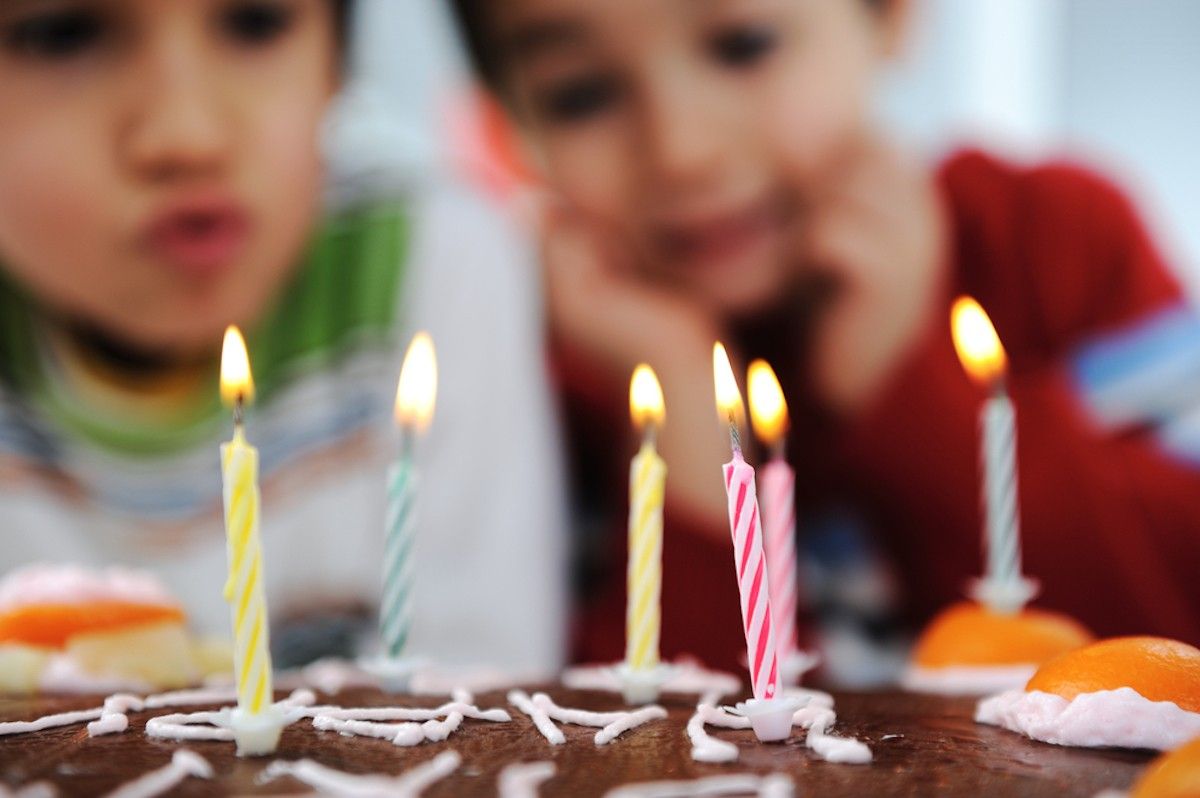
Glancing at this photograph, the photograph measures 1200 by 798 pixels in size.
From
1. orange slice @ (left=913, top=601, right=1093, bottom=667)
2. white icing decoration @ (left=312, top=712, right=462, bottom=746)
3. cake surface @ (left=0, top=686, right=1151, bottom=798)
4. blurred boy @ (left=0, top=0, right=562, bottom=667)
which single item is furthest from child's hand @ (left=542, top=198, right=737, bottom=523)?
white icing decoration @ (left=312, top=712, right=462, bottom=746)

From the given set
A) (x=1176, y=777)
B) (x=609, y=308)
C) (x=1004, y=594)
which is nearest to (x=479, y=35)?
(x=609, y=308)

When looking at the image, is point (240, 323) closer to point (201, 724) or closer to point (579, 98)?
point (579, 98)

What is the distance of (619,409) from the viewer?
2057 mm

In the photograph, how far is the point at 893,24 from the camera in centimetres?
212

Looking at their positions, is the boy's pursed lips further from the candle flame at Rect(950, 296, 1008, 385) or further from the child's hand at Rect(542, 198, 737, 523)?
the candle flame at Rect(950, 296, 1008, 385)

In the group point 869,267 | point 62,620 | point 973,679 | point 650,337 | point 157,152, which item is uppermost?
point 157,152

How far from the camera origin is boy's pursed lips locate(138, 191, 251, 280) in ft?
5.75

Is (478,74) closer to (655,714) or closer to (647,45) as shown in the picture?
(647,45)

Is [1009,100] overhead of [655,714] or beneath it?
overhead

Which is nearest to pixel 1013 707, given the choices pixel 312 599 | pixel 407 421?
pixel 407 421

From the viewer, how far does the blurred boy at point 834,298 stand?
1863 millimetres

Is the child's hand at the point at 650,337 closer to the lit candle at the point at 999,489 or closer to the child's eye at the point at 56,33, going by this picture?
the lit candle at the point at 999,489

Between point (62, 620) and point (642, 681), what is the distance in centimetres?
66

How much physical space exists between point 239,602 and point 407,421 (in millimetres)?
330
